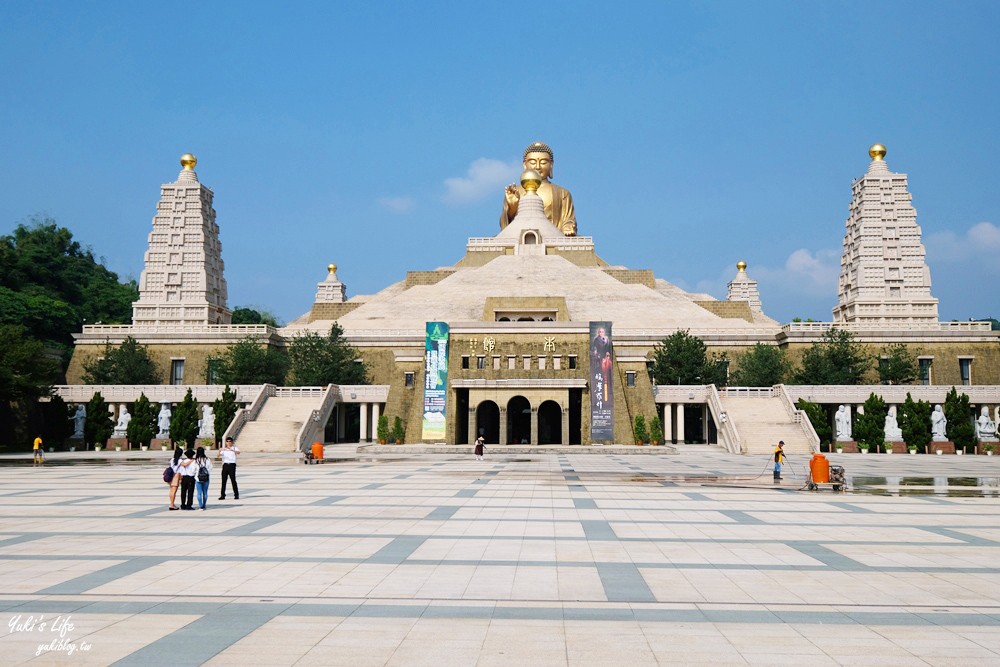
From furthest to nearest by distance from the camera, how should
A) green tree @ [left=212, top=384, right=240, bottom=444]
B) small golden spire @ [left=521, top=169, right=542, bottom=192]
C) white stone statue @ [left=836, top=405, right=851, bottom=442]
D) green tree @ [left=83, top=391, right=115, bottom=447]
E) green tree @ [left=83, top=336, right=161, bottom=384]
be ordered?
small golden spire @ [left=521, top=169, right=542, bottom=192]
green tree @ [left=83, top=336, right=161, bottom=384]
green tree @ [left=83, top=391, right=115, bottom=447]
white stone statue @ [left=836, top=405, right=851, bottom=442]
green tree @ [left=212, top=384, right=240, bottom=444]

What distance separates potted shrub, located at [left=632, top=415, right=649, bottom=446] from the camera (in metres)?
44.9

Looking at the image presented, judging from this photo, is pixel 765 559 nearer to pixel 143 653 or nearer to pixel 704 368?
pixel 143 653

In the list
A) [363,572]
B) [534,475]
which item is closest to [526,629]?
[363,572]

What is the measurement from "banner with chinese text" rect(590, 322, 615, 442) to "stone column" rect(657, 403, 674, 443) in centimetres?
517

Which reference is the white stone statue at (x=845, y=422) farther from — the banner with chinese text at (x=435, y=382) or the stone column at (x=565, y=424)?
the banner with chinese text at (x=435, y=382)

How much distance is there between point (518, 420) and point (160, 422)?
21.5 m

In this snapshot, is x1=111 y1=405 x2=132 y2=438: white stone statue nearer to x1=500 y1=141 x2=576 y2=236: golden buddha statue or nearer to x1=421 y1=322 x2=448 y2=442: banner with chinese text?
x1=421 y1=322 x2=448 y2=442: banner with chinese text

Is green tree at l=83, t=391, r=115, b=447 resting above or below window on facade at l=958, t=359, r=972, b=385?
below

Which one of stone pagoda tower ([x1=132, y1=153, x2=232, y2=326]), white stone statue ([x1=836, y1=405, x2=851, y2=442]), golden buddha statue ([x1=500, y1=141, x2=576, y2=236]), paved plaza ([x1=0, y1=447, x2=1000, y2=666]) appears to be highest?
golden buddha statue ([x1=500, y1=141, x2=576, y2=236])

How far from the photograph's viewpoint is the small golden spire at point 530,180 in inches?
3492

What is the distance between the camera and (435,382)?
152 feet

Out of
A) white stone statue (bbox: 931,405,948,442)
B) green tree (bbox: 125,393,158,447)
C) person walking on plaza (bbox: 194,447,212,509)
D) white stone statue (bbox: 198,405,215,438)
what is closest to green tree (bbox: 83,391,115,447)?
green tree (bbox: 125,393,158,447)

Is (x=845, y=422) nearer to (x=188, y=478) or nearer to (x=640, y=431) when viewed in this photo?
(x=640, y=431)

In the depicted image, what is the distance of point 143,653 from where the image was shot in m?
6.93
